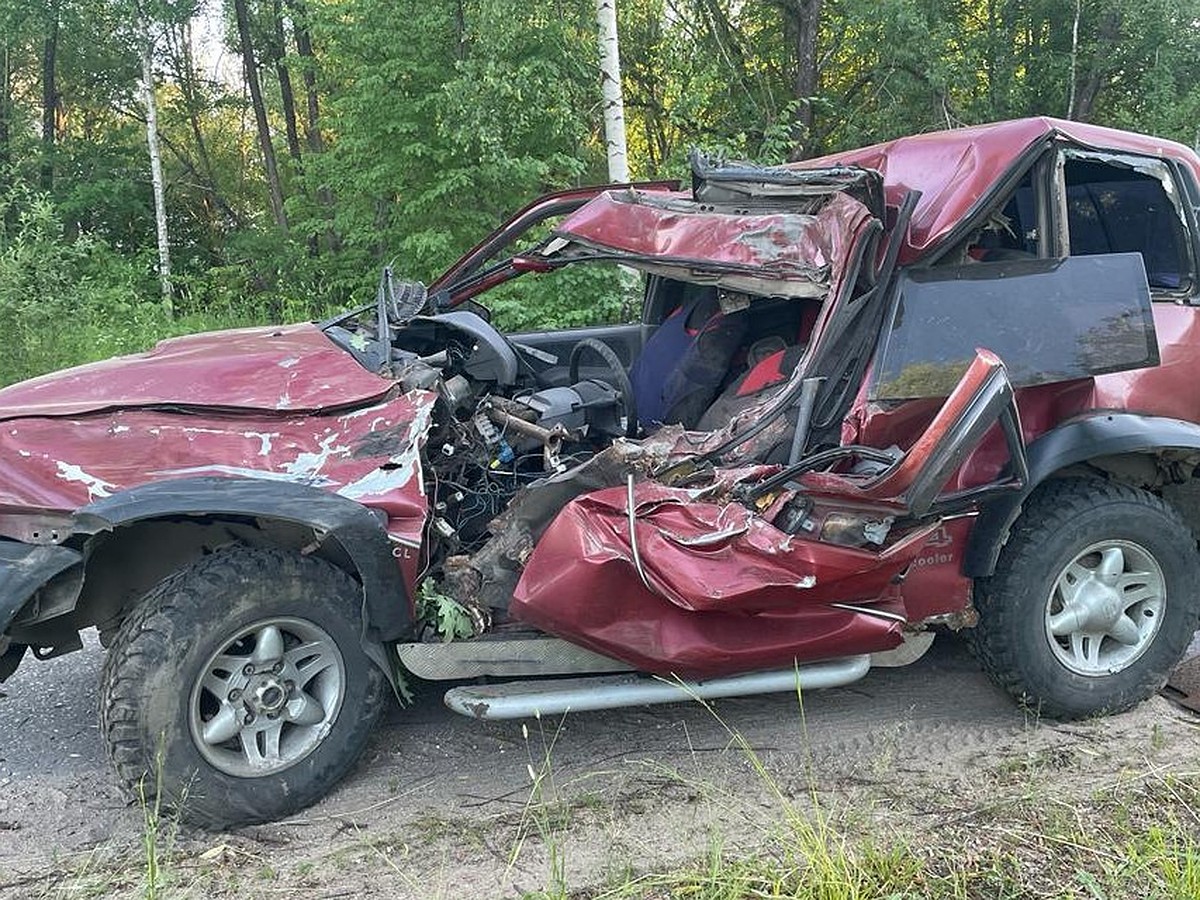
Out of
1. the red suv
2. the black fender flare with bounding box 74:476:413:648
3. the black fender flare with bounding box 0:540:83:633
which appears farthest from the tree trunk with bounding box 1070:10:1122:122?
the black fender flare with bounding box 0:540:83:633

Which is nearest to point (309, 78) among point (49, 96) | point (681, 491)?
point (49, 96)

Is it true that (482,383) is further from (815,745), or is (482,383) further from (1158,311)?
(1158,311)

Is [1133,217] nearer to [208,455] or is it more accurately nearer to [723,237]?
[723,237]

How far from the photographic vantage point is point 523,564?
120 inches

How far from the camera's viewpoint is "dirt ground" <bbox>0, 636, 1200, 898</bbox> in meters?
2.60

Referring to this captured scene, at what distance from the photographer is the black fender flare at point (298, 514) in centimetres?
262

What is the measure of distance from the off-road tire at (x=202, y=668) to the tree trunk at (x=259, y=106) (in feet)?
52.1

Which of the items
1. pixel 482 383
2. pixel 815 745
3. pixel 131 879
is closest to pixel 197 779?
pixel 131 879

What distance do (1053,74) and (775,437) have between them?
44.3 ft

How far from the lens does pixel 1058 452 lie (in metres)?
3.21

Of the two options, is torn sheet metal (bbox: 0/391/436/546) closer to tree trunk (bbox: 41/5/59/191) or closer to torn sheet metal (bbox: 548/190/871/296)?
torn sheet metal (bbox: 548/190/871/296)

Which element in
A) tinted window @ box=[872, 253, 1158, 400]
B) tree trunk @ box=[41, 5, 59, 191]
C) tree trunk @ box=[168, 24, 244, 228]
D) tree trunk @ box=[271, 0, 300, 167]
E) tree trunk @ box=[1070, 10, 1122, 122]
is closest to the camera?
tinted window @ box=[872, 253, 1158, 400]

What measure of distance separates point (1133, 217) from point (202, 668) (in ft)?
12.5

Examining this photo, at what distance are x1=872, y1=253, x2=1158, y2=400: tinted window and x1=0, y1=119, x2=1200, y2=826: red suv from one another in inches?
0.4
